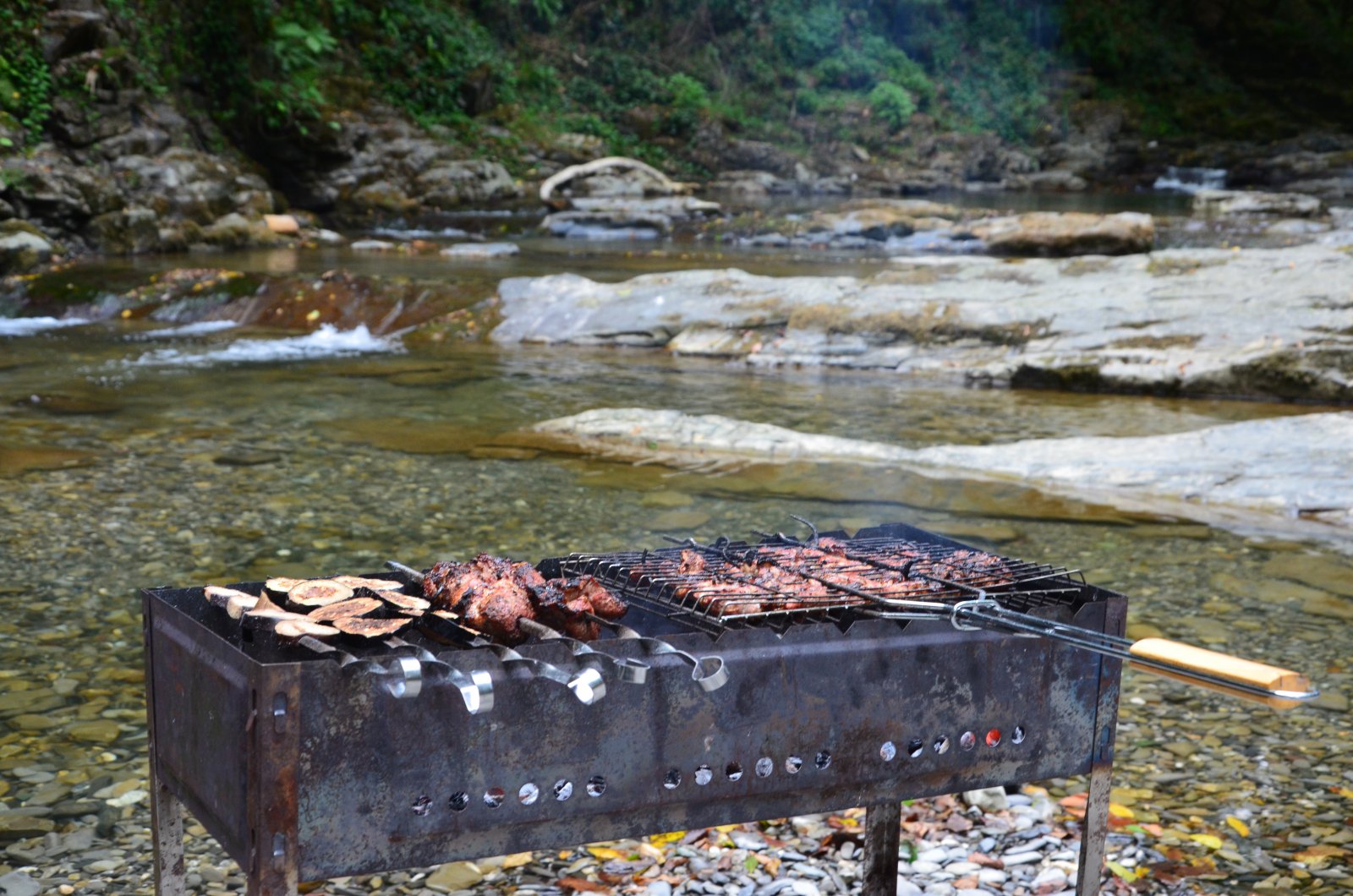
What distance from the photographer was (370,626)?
2.56m

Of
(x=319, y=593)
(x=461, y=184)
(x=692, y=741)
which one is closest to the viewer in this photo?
(x=692, y=741)

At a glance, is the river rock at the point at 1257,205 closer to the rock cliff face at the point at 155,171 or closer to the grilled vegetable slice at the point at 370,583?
the rock cliff face at the point at 155,171

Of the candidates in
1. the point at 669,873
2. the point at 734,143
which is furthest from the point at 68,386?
the point at 734,143

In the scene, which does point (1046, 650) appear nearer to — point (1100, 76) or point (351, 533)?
point (351, 533)

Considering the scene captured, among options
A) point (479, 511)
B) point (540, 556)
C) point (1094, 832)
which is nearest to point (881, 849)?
point (1094, 832)

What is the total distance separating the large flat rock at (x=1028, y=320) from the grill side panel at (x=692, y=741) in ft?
29.6

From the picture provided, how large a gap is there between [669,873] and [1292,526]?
4.99 m

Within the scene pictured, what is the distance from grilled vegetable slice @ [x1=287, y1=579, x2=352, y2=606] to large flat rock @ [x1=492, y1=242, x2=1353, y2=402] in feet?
32.1

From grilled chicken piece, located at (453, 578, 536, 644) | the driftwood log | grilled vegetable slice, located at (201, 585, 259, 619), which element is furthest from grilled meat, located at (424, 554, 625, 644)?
the driftwood log

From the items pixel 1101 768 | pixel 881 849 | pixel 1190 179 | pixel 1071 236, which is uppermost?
pixel 1190 179

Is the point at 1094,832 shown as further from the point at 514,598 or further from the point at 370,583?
the point at 370,583

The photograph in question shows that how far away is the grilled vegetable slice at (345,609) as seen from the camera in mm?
2598

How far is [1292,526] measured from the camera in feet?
23.1

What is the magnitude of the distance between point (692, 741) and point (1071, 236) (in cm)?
1841
